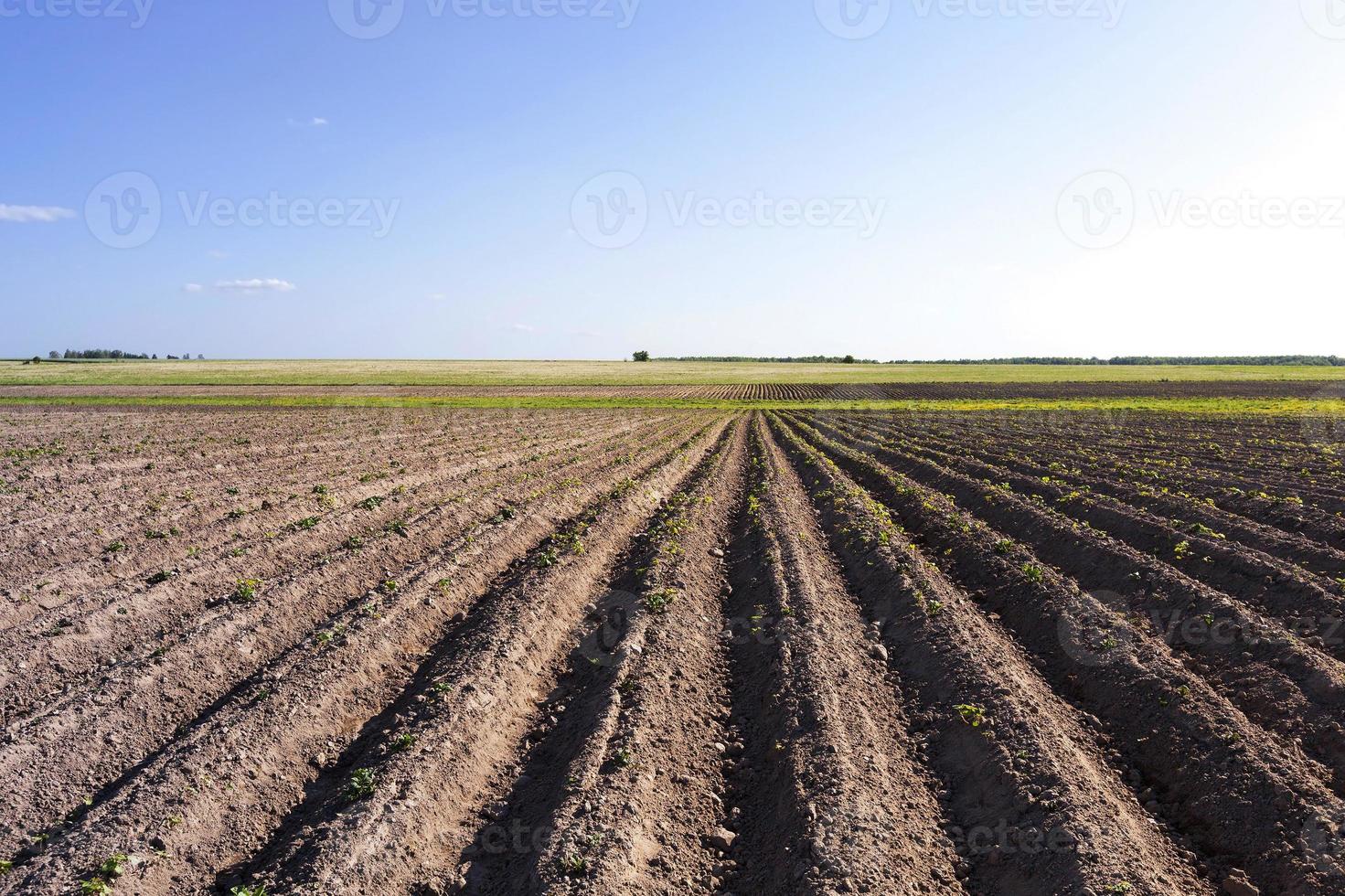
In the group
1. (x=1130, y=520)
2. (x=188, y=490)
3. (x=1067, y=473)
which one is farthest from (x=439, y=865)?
(x=1067, y=473)

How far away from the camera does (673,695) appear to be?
7.41 metres

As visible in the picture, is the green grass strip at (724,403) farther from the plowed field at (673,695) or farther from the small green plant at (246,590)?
the small green plant at (246,590)

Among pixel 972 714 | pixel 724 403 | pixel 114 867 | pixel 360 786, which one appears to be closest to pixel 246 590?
pixel 360 786


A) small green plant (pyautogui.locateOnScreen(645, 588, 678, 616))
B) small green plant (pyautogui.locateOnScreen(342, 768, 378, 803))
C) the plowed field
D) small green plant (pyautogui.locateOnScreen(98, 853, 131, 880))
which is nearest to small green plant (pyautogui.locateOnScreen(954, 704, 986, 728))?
the plowed field

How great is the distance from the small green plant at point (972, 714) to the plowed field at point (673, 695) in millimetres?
135

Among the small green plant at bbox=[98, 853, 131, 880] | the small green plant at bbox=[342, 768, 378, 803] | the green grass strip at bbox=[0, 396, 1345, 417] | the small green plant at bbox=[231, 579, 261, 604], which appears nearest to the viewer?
the small green plant at bbox=[98, 853, 131, 880]

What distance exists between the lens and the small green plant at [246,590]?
32.6 ft

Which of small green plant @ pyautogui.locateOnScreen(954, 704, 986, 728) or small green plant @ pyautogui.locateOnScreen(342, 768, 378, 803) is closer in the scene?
small green plant @ pyautogui.locateOnScreen(342, 768, 378, 803)

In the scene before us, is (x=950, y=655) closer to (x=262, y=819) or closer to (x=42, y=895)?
(x=262, y=819)

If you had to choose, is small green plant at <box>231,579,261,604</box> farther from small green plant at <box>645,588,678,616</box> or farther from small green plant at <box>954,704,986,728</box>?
small green plant at <box>954,704,986,728</box>

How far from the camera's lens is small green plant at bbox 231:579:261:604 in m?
9.92

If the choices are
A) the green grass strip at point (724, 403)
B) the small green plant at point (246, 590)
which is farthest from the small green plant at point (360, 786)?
the green grass strip at point (724, 403)

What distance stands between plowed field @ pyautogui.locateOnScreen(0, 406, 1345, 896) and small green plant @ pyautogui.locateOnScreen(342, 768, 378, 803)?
0.03 meters

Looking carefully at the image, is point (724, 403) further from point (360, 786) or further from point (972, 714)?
point (360, 786)
